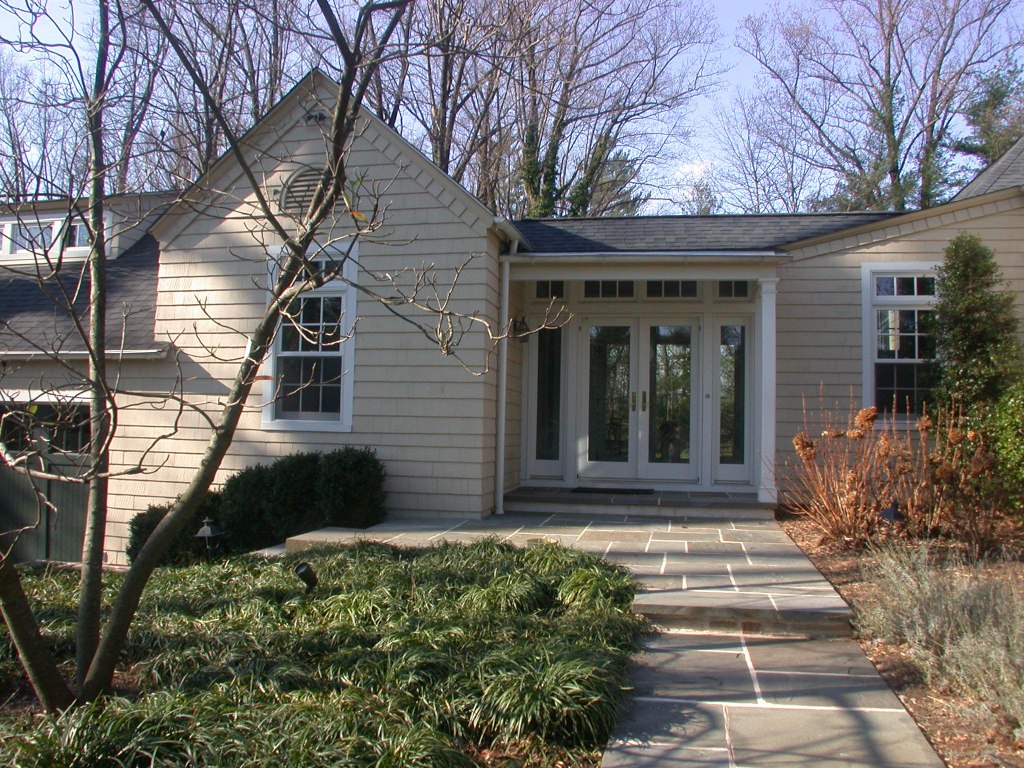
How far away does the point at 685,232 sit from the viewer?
10680 millimetres

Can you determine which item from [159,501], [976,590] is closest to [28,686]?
[976,590]

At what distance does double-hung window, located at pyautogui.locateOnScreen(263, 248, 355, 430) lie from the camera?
9180 millimetres

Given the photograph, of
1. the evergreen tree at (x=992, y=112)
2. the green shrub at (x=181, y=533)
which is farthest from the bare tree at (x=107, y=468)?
the evergreen tree at (x=992, y=112)

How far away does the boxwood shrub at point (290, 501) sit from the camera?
27.7 ft

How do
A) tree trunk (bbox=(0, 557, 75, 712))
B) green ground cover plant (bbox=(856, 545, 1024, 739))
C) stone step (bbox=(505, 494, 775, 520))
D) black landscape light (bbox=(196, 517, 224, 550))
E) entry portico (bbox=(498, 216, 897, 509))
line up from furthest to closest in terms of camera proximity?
entry portico (bbox=(498, 216, 897, 509)), stone step (bbox=(505, 494, 775, 520)), black landscape light (bbox=(196, 517, 224, 550)), green ground cover plant (bbox=(856, 545, 1024, 739)), tree trunk (bbox=(0, 557, 75, 712))

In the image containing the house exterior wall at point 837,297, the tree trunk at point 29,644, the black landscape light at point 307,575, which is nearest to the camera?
the tree trunk at point 29,644

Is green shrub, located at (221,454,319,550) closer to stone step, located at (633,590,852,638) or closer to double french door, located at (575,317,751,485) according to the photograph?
double french door, located at (575,317,751,485)

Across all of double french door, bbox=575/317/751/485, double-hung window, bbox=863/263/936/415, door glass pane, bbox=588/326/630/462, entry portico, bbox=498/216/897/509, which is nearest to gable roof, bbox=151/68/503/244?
entry portico, bbox=498/216/897/509

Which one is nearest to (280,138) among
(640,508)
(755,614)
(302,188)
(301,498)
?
(302,188)

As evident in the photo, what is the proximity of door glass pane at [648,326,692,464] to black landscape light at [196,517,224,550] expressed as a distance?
→ 4967mm

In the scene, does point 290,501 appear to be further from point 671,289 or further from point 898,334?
point 898,334

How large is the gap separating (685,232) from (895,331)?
2755mm

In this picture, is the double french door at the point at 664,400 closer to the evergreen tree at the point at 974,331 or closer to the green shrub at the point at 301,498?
the evergreen tree at the point at 974,331

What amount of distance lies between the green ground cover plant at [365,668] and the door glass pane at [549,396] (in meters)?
4.11
